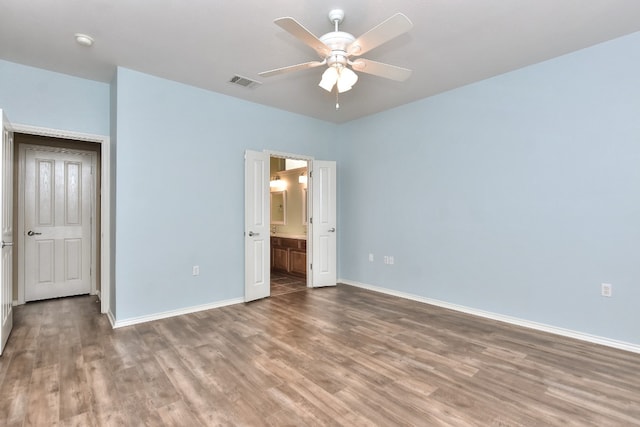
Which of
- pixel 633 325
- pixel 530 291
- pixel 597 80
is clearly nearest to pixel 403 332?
pixel 530 291

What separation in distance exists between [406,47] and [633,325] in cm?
327

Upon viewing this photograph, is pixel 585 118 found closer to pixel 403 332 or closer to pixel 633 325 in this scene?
pixel 633 325

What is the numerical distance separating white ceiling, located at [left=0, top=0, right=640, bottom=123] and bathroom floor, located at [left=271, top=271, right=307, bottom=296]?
10.1 ft

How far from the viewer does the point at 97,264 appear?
5.07 meters

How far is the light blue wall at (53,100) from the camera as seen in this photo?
3475 mm

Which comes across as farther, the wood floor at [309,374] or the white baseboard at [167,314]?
the white baseboard at [167,314]

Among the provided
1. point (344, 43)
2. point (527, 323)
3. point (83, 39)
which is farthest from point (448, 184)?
point (83, 39)

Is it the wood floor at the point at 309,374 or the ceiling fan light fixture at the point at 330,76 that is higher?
the ceiling fan light fixture at the point at 330,76

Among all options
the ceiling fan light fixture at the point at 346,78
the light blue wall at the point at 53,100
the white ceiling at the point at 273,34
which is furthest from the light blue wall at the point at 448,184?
the ceiling fan light fixture at the point at 346,78

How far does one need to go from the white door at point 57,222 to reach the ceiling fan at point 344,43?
13.2 feet

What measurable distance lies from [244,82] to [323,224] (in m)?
2.56

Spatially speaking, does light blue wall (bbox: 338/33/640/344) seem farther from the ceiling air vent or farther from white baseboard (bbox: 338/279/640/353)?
the ceiling air vent

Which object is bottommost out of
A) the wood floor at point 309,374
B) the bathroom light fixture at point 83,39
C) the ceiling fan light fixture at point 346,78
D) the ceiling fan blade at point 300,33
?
the wood floor at point 309,374

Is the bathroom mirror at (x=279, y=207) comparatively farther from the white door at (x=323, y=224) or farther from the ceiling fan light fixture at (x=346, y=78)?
the ceiling fan light fixture at (x=346, y=78)
